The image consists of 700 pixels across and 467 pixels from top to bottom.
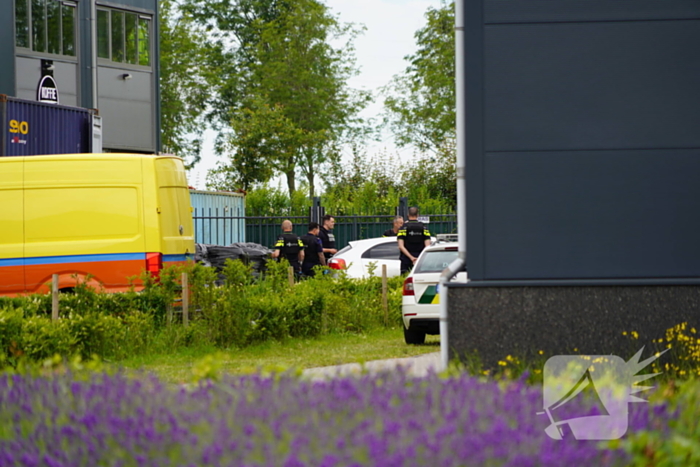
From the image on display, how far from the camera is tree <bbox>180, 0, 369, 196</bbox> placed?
57.2 metres

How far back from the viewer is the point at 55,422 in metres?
4.33

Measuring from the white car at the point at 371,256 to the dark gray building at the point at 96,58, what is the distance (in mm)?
11836

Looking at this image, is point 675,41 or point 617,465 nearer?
point 617,465

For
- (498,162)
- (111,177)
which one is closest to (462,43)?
(498,162)

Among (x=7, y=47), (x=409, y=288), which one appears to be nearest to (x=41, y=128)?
(x=409, y=288)

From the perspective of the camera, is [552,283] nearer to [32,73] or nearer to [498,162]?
[498,162]

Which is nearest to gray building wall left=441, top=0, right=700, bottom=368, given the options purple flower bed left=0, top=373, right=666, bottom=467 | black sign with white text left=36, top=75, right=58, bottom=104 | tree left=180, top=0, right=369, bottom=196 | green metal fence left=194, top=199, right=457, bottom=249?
purple flower bed left=0, top=373, right=666, bottom=467

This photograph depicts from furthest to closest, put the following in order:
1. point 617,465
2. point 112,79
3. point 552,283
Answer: point 112,79 → point 552,283 → point 617,465

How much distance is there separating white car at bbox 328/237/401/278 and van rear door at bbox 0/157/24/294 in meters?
6.74

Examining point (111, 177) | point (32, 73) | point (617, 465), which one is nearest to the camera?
point (617, 465)

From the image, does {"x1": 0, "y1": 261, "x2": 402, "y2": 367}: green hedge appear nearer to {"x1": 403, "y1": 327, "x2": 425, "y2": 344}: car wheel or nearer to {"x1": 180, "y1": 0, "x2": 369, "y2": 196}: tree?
{"x1": 403, "y1": 327, "x2": 425, "y2": 344}: car wheel

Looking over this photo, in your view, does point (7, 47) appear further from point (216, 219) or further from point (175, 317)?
point (175, 317)

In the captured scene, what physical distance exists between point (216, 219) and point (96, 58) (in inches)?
237

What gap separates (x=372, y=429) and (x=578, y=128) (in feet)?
16.0
